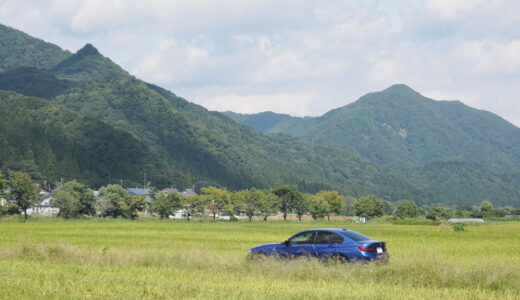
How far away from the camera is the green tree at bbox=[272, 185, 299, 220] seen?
165m

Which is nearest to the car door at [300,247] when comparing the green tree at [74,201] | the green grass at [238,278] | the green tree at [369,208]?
the green grass at [238,278]

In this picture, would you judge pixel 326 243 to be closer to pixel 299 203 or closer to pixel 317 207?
pixel 317 207

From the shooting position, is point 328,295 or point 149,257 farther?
point 149,257

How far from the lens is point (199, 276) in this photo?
21188mm

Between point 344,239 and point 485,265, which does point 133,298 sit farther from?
point 485,265

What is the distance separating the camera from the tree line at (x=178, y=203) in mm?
107375

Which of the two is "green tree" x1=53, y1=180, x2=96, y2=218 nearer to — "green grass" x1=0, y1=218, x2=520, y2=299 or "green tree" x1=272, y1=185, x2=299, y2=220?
"green tree" x1=272, y1=185, x2=299, y2=220

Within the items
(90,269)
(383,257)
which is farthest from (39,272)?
(383,257)

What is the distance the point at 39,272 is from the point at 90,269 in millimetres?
1987

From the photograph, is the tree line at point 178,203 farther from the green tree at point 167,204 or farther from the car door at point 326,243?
the car door at point 326,243

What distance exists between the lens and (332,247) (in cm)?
2427

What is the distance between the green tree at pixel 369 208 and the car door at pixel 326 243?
14452cm

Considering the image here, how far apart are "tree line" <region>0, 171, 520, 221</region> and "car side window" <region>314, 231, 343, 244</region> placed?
3054 inches

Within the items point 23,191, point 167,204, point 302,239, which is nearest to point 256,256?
point 302,239
